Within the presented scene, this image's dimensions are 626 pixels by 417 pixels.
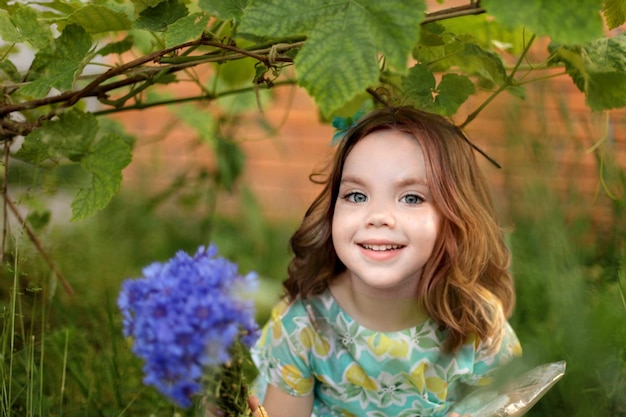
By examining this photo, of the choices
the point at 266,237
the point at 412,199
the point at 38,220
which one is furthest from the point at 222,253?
the point at 412,199

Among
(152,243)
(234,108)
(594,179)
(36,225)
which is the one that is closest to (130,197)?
(152,243)

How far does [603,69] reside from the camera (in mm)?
1430

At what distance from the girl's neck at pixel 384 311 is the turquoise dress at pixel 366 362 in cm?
1

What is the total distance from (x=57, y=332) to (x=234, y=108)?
119 cm

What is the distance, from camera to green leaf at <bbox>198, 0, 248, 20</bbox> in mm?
1267

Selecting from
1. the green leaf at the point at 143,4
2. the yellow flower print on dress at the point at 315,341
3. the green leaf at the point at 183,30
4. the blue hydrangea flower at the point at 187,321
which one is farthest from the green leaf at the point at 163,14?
the yellow flower print on dress at the point at 315,341

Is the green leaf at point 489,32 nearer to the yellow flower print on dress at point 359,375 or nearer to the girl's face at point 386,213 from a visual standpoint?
the girl's face at point 386,213

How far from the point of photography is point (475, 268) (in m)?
1.60

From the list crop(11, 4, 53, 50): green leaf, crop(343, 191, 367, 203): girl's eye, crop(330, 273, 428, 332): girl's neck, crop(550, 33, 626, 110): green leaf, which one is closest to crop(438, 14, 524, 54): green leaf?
crop(550, 33, 626, 110): green leaf

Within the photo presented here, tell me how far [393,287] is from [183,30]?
63 cm

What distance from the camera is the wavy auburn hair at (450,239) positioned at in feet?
5.01

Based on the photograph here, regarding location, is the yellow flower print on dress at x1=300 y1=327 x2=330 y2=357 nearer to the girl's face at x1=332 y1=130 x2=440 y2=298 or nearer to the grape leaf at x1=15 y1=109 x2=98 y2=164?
the girl's face at x1=332 y1=130 x2=440 y2=298

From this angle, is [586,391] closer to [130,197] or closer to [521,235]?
[521,235]

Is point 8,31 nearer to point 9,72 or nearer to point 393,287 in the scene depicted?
point 9,72
